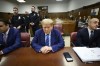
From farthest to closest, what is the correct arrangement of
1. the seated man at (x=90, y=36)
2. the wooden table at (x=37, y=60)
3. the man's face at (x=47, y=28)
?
the seated man at (x=90, y=36)
the man's face at (x=47, y=28)
the wooden table at (x=37, y=60)

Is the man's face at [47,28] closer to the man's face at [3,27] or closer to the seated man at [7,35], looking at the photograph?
the seated man at [7,35]

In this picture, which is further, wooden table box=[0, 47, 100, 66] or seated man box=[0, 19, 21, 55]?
seated man box=[0, 19, 21, 55]

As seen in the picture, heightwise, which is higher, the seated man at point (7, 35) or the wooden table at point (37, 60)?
the seated man at point (7, 35)

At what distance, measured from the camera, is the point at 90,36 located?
2.93 m

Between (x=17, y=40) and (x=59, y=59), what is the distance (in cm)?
100

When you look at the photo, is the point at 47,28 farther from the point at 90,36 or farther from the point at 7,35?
the point at 90,36

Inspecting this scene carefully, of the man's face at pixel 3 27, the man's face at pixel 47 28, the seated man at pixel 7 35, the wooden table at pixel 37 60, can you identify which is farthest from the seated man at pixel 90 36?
the man's face at pixel 3 27

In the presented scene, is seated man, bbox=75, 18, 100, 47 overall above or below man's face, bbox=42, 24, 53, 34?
below

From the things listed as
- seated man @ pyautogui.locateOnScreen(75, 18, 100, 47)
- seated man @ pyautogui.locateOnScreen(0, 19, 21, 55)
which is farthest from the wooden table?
seated man @ pyautogui.locateOnScreen(75, 18, 100, 47)

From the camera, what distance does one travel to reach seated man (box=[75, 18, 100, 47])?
9.33ft

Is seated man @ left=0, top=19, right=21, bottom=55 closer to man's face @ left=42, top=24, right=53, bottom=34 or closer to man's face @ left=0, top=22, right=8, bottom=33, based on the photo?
man's face @ left=0, top=22, right=8, bottom=33

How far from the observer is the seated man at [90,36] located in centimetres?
284

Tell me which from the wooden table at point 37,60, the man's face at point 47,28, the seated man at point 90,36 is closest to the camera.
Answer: the wooden table at point 37,60

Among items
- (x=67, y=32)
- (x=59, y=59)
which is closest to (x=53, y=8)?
(x=67, y=32)
